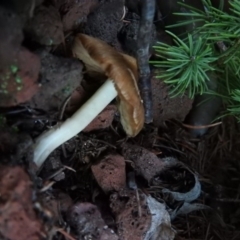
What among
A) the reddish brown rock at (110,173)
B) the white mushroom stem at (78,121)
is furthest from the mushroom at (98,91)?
the reddish brown rock at (110,173)

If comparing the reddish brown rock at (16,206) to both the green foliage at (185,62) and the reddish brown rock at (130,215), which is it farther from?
the green foliage at (185,62)

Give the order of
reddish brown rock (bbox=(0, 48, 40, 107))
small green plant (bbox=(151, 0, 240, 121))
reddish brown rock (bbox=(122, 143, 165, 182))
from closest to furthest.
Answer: reddish brown rock (bbox=(0, 48, 40, 107)) → small green plant (bbox=(151, 0, 240, 121)) → reddish brown rock (bbox=(122, 143, 165, 182))

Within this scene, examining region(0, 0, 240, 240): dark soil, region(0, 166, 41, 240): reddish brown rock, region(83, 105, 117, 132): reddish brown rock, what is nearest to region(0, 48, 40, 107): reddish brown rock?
region(0, 0, 240, 240): dark soil

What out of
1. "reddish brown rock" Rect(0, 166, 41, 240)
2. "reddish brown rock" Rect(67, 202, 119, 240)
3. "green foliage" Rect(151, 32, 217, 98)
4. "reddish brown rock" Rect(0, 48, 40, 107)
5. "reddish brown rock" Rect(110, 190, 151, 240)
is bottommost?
"reddish brown rock" Rect(110, 190, 151, 240)

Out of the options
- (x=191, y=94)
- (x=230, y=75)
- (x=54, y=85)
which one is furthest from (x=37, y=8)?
(x=230, y=75)

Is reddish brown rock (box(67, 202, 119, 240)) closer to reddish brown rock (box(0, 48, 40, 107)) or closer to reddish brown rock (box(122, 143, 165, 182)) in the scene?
reddish brown rock (box(122, 143, 165, 182))

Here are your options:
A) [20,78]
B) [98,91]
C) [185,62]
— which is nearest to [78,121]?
[98,91]
